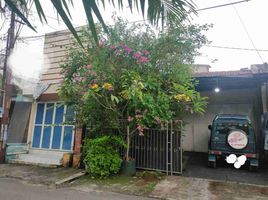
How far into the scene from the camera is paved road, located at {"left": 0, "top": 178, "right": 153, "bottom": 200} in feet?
18.1

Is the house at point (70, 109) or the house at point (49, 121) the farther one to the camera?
the house at point (49, 121)

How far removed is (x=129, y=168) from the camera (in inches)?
297

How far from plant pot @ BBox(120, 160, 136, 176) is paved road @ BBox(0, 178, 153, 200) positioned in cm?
169

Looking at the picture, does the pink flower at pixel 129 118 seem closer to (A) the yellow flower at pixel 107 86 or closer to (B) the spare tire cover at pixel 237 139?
(A) the yellow flower at pixel 107 86

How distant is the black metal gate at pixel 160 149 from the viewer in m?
7.75

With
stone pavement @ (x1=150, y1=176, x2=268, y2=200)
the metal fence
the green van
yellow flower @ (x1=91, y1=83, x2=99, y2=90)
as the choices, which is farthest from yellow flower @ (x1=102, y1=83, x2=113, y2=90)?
the green van

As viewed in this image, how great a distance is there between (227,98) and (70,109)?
24.1 ft

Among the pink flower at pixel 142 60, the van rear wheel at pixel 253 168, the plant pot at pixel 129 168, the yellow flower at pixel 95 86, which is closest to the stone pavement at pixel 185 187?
the plant pot at pixel 129 168

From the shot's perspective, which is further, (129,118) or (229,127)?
(229,127)

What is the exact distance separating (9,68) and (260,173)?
10.2 m

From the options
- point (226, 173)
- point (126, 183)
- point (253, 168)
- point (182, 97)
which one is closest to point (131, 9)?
point (182, 97)

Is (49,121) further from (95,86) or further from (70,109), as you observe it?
(95,86)

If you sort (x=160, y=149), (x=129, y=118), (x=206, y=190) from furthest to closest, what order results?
(x=160, y=149), (x=129, y=118), (x=206, y=190)

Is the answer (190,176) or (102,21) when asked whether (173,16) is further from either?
(190,176)
